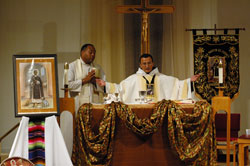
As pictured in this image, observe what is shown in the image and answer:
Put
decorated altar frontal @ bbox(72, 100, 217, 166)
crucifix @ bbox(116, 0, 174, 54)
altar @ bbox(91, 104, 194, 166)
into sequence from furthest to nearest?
crucifix @ bbox(116, 0, 174, 54)
altar @ bbox(91, 104, 194, 166)
decorated altar frontal @ bbox(72, 100, 217, 166)

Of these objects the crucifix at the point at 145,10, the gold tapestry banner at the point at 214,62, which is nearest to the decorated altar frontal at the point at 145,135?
the crucifix at the point at 145,10

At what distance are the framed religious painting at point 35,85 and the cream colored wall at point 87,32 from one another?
13.3 ft

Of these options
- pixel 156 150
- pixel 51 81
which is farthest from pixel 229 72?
pixel 51 81

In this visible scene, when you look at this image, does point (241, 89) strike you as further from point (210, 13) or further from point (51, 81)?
point (51, 81)

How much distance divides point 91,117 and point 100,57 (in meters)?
3.72

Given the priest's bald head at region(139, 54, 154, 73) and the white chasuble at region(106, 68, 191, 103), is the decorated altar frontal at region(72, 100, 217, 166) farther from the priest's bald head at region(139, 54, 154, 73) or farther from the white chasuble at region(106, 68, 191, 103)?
the priest's bald head at region(139, 54, 154, 73)

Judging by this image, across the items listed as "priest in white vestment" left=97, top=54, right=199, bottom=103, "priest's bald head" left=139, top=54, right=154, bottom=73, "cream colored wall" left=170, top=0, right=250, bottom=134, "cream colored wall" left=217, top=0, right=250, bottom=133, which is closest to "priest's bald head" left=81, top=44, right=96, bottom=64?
"priest in white vestment" left=97, top=54, right=199, bottom=103

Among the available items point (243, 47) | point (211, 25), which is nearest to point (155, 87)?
point (211, 25)

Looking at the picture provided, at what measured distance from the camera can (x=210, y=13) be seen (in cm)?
904

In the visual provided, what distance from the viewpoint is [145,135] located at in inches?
213

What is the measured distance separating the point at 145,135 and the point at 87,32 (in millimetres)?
4125

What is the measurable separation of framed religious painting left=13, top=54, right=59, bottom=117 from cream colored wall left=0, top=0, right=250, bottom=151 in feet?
13.3

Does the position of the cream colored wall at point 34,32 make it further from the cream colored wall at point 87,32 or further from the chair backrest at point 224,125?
the chair backrest at point 224,125

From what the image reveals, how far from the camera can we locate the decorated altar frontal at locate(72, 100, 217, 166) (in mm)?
5344
